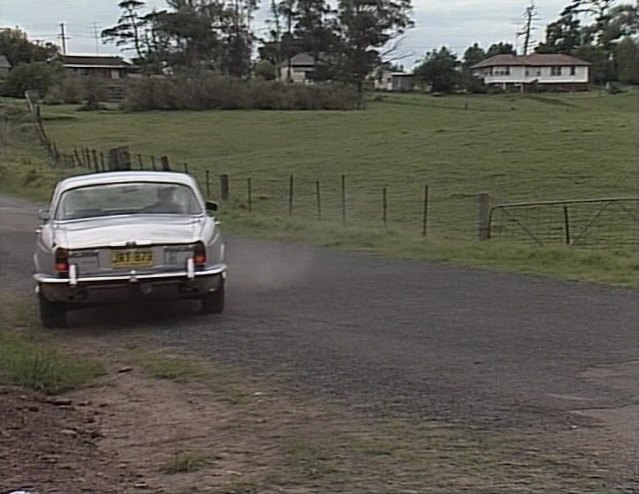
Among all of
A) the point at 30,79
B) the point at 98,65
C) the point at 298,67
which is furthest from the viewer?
the point at 98,65

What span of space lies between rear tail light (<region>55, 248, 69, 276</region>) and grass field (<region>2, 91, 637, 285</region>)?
6813mm

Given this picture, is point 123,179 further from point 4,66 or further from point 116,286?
point 4,66

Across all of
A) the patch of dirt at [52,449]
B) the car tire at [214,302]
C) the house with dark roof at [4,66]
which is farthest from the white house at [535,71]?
the patch of dirt at [52,449]

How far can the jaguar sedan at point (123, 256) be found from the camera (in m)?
9.66

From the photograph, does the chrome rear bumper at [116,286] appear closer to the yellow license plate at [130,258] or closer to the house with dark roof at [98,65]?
the yellow license plate at [130,258]

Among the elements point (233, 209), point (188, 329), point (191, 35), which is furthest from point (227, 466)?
point (191, 35)

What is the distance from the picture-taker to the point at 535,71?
7869cm

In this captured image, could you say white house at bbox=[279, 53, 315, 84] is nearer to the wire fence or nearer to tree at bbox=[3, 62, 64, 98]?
→ tree at bbox=[3, 62, 64, 98]

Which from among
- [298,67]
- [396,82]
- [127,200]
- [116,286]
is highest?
[127,200]

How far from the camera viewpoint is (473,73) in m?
85.6

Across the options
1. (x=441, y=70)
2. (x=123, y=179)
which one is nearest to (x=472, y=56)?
(x=441, y=70)

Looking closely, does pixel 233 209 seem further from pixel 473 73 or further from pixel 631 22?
pixel 473 73

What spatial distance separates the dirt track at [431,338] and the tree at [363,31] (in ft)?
164

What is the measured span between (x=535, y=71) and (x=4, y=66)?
129 ft
